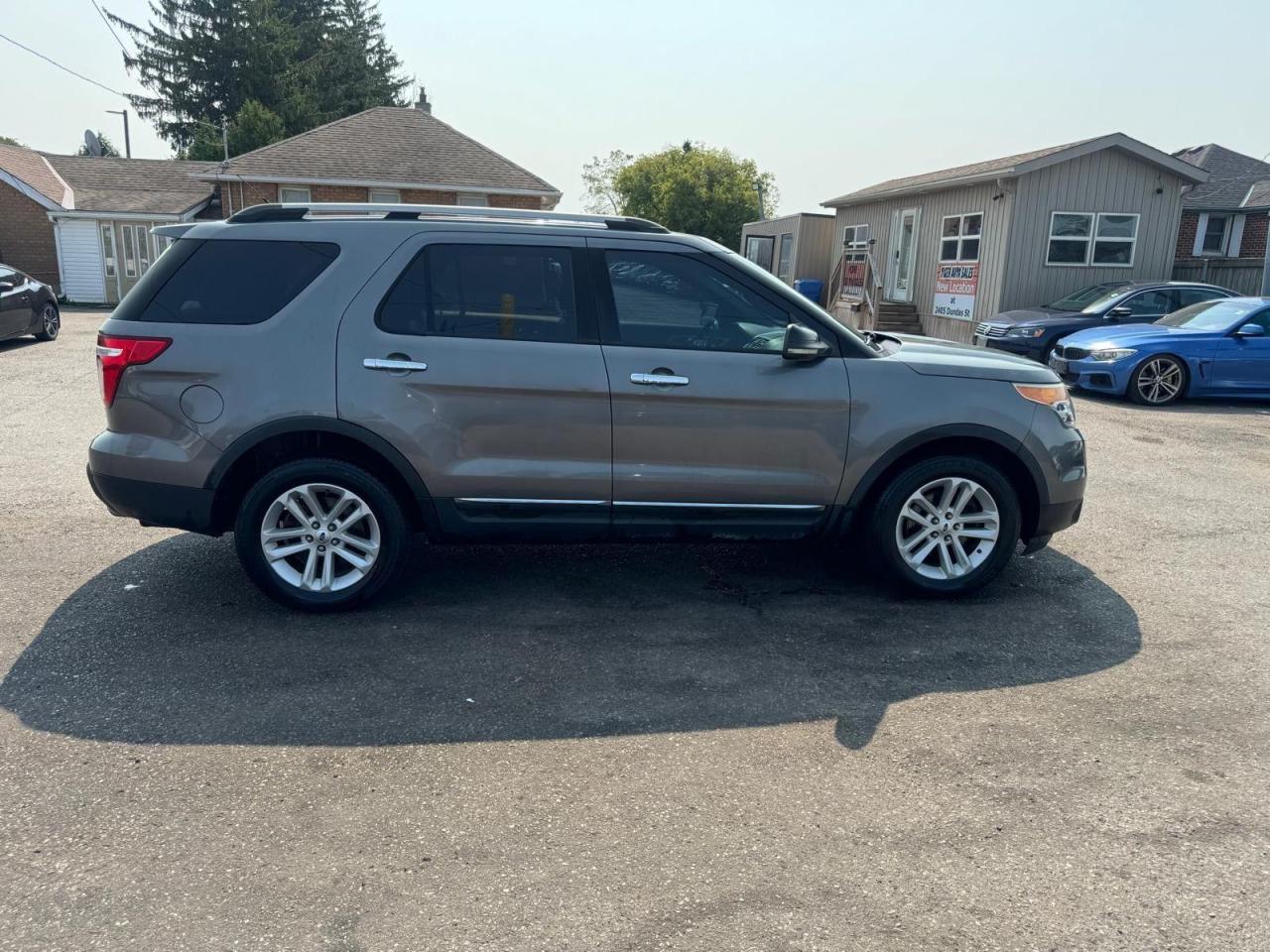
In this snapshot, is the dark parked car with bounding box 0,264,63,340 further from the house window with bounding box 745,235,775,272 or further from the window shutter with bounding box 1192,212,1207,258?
the window shutter with bounding box 1192,212,1207,258

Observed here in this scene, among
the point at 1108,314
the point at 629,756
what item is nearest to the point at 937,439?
the point at 629,756

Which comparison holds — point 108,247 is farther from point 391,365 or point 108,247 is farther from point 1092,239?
point 391,365

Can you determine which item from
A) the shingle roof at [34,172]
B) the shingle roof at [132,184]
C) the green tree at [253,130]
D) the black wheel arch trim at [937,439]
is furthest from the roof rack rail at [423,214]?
the green tree at [253,130]

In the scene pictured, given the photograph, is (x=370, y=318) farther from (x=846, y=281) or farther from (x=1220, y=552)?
(x=846, y=281)

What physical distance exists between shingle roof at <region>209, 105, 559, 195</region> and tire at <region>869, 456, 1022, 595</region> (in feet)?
85.5

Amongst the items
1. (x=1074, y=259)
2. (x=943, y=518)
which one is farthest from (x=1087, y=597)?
(x=1074, y=259)

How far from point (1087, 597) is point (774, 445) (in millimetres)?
2021

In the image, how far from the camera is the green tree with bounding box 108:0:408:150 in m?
48.7

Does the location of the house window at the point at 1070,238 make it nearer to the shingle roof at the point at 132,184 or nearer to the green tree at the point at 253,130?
the shingle roof at the point at 132,184

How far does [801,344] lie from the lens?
15.8 feet

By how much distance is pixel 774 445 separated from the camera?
4949 mm

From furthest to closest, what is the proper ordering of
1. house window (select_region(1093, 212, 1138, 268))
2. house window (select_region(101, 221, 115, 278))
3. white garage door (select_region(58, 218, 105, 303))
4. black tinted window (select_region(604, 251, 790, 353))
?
1. house window (select_region(101, 221, 115, 278))
2. white garage door (select_region(58, 218, 105, 303))
3. house window (select_region(1093, 212, 1138, 268))
4. black tinted window (select_region(604, 251, 790, 353))

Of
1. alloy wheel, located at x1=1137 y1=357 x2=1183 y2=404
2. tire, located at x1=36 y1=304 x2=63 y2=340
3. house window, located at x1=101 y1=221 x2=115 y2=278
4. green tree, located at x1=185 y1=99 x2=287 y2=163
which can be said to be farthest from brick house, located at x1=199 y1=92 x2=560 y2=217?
alloy wheel, located at x1=1137 y1=357 x2=1183 y2=404

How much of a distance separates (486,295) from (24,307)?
14.9m
